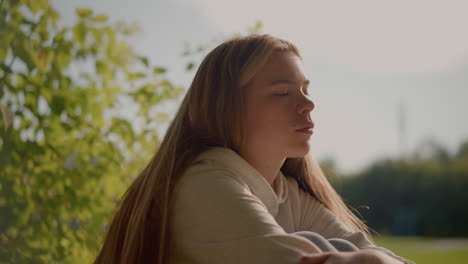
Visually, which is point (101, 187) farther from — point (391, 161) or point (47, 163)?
point (391, 161)

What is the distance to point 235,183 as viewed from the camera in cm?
104

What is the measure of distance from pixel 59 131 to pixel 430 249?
58.3 feet

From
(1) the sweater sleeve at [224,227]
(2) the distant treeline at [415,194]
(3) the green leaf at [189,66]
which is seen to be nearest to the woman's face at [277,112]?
(1) the sweater sleeve at [224,227]

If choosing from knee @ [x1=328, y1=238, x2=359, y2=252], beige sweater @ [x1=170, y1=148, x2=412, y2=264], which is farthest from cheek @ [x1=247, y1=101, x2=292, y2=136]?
knee @ [x1=328, y1=238, x2=359, y2=252]

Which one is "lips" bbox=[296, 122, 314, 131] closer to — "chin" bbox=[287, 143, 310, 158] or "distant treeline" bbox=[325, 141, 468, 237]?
"chin" bbox=[287, 143, 310, 158]

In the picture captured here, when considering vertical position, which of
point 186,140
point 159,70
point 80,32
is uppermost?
point 80,32

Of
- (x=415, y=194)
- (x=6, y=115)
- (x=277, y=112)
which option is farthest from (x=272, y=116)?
(x=415, y=194)

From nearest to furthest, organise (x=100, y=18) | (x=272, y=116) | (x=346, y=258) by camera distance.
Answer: (x=346, y=258) < (x=272, y=116) < (x=100, y=18)

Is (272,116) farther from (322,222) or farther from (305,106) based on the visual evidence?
(322,222)

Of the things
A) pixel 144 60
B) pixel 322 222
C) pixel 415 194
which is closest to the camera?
pixel 322 222

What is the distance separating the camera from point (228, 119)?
3.93 feet

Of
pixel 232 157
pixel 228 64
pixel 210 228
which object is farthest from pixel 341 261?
pixel 228 64

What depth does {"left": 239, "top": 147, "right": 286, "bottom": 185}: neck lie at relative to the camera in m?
1.22

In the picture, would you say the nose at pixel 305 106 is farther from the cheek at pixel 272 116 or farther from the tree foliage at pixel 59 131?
the tree foliage at pixel 59 131
